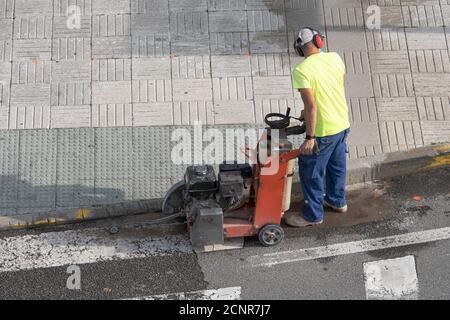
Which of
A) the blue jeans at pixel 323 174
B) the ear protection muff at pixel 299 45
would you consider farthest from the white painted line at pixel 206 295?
the ear protection muff at pixel 299 45

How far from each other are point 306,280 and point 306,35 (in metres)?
2.08

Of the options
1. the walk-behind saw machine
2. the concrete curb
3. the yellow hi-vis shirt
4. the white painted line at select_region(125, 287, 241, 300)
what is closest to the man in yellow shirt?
the yellow hi-vis shirt

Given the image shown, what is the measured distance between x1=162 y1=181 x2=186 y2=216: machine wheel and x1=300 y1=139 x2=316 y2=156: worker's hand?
4.06 ft

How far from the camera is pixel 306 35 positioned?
571 cm

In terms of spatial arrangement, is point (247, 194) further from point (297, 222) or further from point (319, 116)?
point (319, 116)

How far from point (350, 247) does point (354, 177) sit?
98cm

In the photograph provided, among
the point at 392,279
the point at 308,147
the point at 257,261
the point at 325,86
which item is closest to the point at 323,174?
the point at 308,147

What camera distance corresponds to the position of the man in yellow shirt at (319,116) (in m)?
5.67

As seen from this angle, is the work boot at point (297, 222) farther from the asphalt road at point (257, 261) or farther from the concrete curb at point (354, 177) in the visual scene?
the concrete curb at point (354, 177)

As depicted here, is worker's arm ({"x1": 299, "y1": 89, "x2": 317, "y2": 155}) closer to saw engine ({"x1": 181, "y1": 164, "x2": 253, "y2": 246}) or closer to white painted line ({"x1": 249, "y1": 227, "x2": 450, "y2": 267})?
saw engine ({"x1": 181, "y1": 164, "x2": 253, "y2": 246})

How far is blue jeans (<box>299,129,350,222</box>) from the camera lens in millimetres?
5996

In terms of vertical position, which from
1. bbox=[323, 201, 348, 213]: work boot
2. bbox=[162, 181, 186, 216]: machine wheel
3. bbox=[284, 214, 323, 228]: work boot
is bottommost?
bbox=[284, 214, 323, 228]: work boot

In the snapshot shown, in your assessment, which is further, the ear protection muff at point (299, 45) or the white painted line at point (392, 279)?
the white painted line at point (392, 279)
